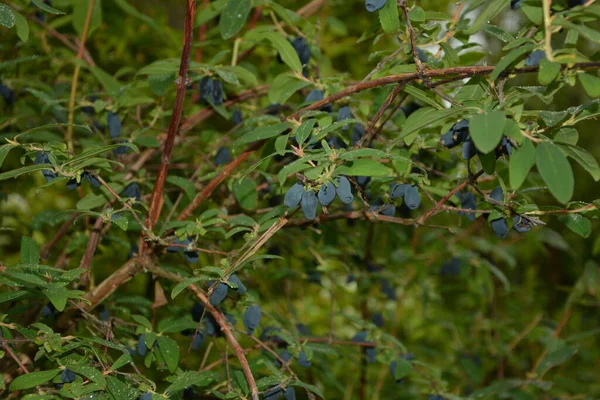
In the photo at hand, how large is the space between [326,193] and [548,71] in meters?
0.37

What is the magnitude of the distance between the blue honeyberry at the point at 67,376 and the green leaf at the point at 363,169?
57 cm

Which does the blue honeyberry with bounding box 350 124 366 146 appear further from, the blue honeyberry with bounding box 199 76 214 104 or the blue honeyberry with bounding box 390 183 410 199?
the blue honeyberry with bounding box 199 76 214 104

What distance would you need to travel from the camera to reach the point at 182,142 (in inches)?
70.9

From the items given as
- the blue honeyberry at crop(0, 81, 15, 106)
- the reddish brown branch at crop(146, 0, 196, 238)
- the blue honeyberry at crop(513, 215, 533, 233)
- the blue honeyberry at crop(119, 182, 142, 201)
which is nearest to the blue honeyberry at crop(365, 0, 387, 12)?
the reddish brown branch at crop(146, 0, 196, 238)

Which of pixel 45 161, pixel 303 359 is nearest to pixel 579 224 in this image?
pixel 303 359

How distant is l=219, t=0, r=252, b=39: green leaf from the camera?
144 centimetres

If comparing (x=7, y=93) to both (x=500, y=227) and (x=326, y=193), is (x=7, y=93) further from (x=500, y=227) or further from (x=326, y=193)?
(x=500, y=227)

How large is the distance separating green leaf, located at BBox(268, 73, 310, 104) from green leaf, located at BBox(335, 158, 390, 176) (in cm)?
41

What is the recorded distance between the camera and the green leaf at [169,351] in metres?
1.38

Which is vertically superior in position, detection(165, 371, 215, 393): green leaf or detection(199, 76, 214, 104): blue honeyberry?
detection(199, 76, 214, 104): blue honeyberry

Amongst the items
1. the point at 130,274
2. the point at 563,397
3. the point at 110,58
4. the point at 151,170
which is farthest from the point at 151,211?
the point at 563,397

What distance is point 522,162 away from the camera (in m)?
0.99

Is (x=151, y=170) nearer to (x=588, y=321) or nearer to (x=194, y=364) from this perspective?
(x=194, y=364)

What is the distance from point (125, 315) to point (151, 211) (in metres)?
0.40
